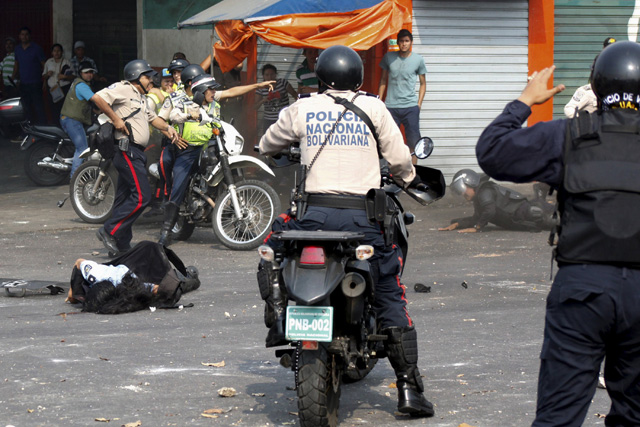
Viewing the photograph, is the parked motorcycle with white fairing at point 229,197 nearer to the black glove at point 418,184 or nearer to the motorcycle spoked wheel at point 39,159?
the black glove at point 418,184

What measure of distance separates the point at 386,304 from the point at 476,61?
34.3ft

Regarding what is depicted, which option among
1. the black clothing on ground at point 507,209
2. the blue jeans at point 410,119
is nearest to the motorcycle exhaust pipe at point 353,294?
the black clothing on ground at point 507,209

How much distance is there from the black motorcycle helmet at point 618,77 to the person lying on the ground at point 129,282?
466 centimetres

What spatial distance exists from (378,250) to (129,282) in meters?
3.06

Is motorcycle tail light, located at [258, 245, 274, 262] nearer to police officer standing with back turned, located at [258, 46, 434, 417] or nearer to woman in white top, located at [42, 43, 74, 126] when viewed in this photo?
police officer standing with back turned, located at [258, 46, 434, 417]

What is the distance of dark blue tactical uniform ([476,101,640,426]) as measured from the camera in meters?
3.44

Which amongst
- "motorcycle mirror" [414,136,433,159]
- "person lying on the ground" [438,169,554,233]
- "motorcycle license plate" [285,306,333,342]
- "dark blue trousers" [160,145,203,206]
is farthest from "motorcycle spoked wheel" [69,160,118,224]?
"motorcycle license plate" [285,306,333,342]

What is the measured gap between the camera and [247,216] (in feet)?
33.3

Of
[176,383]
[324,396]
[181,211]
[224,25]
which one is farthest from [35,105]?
[324,396]

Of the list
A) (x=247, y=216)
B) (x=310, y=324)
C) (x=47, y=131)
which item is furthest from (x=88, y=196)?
(x=310, y=324)

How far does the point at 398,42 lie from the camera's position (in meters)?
13.7

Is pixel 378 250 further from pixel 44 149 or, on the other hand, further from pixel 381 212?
pixel 44 149

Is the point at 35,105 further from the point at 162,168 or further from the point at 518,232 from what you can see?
the point at 518,232

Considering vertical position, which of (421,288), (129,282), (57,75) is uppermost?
(57,75)
